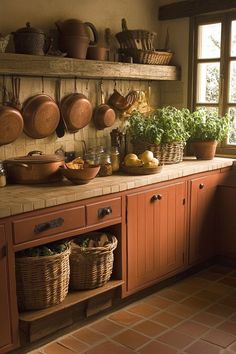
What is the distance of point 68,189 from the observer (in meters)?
2.66

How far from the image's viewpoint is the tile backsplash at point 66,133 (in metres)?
3.01

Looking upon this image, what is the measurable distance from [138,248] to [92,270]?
41cm

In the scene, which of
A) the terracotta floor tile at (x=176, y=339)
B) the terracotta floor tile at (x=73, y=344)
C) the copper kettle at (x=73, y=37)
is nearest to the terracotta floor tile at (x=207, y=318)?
the terracotta floor tile at (x=176, y=339)

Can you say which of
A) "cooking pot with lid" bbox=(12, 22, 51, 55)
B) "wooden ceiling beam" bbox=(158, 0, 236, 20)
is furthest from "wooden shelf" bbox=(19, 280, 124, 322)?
"wooden ceiling beam" bbox=(158, 0, 236, 20)

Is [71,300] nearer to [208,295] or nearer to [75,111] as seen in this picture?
[208,295]

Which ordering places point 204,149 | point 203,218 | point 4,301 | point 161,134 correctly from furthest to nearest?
point 204,149, point 203,218, point 161,134, point 4,301

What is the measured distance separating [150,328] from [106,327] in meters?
0.27

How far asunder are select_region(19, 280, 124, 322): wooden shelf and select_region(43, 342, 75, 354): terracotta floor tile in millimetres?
221

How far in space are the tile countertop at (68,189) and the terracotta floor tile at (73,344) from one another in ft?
2.74

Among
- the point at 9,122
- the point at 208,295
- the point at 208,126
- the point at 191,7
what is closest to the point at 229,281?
the point at 208,295

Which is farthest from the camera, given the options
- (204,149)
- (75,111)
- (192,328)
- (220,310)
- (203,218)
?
(204,149)

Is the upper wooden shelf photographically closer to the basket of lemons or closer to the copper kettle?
the copper kettle

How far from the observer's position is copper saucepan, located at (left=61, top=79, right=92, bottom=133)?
322 cm

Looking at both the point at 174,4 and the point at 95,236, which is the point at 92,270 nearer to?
the point at 95,236
